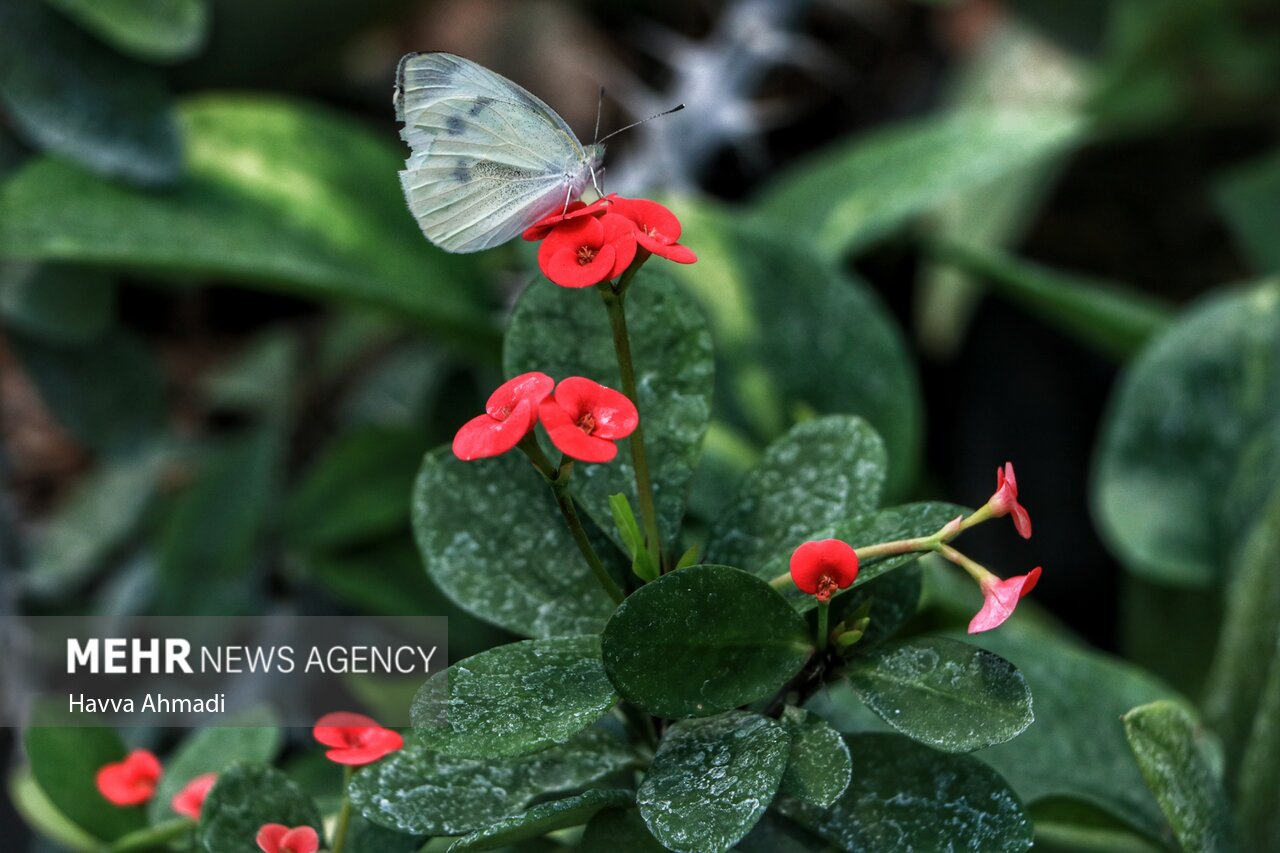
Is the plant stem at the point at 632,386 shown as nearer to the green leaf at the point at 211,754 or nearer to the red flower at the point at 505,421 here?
the red flower at the point at 505,421

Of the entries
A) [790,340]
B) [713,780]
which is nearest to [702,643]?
[713,780]

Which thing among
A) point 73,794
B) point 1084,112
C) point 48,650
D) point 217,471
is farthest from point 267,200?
point 1084,112

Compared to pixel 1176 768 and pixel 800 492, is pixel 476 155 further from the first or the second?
pixel 1176 768

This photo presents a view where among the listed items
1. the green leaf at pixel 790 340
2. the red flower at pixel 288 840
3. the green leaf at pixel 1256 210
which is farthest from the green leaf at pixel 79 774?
the green leaf at pixel 1256 210

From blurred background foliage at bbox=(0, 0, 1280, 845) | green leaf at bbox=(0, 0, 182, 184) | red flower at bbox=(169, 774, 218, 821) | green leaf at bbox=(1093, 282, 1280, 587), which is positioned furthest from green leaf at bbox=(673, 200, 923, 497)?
red flower at bbox=(169, 774, 218, 821)

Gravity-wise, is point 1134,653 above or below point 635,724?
below

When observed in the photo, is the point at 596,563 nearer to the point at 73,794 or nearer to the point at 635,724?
the point at 635,724
